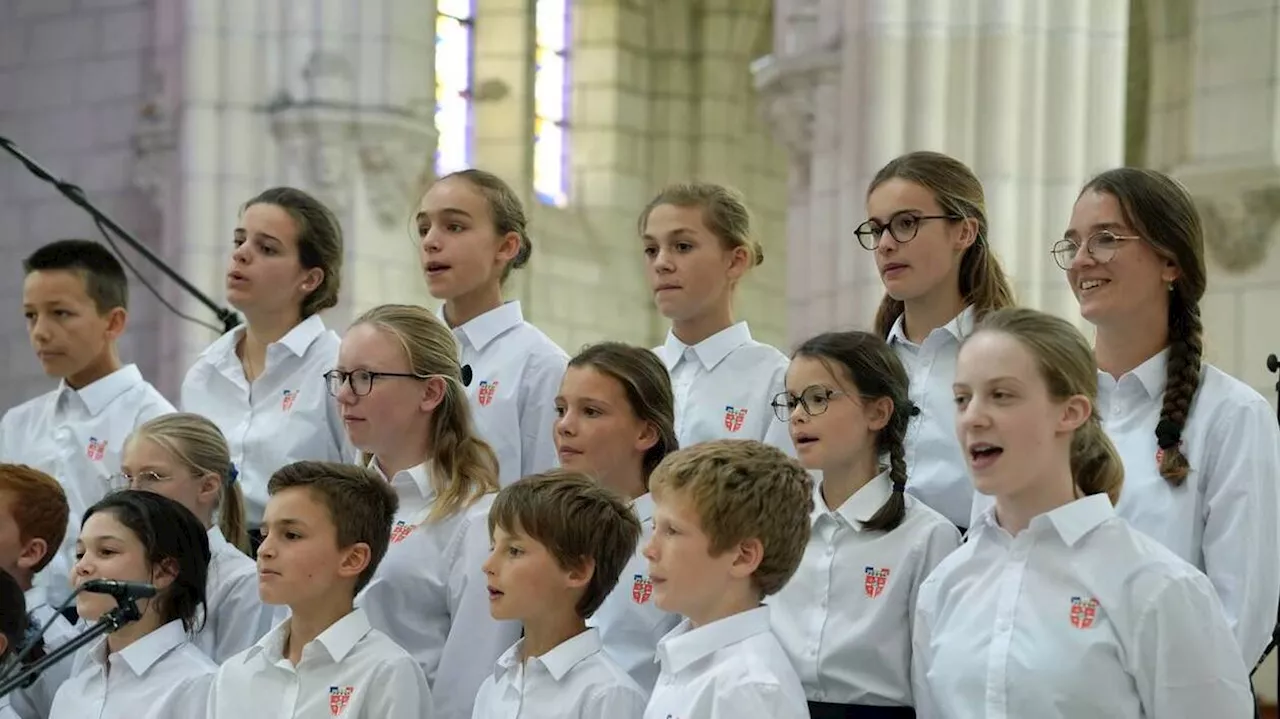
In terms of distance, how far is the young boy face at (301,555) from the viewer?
12.8 ft

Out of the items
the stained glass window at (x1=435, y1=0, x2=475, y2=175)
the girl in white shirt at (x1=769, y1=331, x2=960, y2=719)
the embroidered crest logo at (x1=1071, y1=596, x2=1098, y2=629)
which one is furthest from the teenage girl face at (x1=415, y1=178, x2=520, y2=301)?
the stained glass window at (x1=435, y1=0, x2=475, y2=175)

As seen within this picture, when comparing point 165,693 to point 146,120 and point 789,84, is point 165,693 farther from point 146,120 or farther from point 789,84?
point 146,120

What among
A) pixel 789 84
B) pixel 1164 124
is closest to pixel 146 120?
pixel 789 84

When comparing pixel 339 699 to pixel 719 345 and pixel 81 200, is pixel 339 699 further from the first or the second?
pixel 81 200

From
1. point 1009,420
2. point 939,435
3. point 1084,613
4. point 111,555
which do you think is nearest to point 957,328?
point 939,435

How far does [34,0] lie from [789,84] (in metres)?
3.90

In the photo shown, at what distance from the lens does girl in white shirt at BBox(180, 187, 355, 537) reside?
480cm

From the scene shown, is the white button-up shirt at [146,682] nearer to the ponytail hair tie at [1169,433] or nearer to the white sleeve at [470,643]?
the white sleeve at [470,643]

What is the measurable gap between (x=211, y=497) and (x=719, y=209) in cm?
126

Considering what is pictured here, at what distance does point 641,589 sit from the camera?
4062 mm

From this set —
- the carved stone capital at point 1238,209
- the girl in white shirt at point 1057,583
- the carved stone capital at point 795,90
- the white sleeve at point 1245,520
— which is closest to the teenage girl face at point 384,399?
the girl in white shirt at point 1057,583

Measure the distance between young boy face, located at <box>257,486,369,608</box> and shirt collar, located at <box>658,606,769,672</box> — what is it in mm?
750

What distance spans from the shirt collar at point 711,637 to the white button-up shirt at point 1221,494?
2.19 feet

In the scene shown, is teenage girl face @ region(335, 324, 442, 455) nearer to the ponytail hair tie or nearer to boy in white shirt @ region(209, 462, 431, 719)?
boy in white shirt @ region(209, 462, 431, 719)
